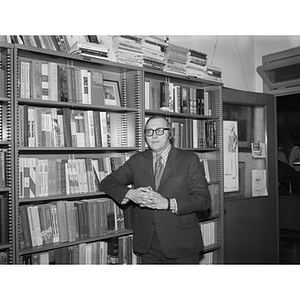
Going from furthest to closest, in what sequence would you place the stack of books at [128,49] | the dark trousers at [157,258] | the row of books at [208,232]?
the row of books at [208,232] → the stack of books at [128,49] → the dark trousers at [157,258]

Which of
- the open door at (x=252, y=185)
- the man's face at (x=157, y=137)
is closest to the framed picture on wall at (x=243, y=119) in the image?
the open door at (x=252, y=185)

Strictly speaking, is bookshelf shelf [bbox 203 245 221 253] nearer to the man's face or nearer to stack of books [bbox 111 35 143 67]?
the man's face

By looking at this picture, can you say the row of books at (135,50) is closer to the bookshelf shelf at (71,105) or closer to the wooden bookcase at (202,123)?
the wooden bookcase at (202,123)

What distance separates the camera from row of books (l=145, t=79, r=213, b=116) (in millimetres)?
3193

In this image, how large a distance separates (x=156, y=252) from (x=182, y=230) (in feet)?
0.76

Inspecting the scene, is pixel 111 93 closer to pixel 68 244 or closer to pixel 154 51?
pixel 154 51

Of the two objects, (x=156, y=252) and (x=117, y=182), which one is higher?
(x=117, y=182)

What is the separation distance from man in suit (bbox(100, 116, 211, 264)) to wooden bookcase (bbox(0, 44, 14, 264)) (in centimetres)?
68

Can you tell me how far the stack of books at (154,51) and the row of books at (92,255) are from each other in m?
1.53

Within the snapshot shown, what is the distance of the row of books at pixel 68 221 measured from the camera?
245cm

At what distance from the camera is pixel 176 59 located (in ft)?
11.0

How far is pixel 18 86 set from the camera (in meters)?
2.41
